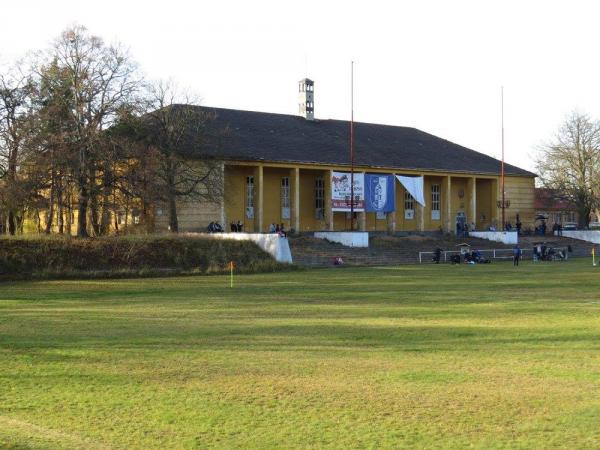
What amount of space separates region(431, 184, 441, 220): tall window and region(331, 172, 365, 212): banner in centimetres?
1143

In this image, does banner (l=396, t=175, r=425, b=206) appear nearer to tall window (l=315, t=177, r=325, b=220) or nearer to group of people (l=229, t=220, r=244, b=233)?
tall window (l=315, t=177, r=325, b=220)

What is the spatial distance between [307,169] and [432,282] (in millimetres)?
27292

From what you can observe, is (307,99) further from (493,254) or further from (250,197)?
(493,254)

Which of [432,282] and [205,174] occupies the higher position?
[205,174]

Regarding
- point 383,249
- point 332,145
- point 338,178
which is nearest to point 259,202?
point 338,178

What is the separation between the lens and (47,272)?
1348 inches

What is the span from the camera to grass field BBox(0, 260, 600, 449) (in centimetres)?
807

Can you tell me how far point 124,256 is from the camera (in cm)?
3638

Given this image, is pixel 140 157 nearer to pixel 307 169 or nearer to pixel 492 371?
pixel 307 169

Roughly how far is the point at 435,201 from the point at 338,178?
44.6 feet

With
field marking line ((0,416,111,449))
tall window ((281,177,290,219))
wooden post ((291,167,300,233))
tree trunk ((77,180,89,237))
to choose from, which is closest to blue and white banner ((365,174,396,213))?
wooden post ((291,167,300,233))

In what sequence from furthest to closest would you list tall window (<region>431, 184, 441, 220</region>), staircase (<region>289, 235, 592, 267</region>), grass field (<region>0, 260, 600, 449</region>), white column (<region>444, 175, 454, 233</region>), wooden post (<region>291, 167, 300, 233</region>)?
tall window (<region>431, 184, 441, 220</region>) < white column (<region>444, 175, 454, 233</region>) < wooden post (<region>291, 167, 300, 233</region>) < staircase (<region>289, 235, 592, 267</region>) < grass field (<region>0, 260, 600, 449</region>)

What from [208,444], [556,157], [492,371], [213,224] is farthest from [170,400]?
[556,157]

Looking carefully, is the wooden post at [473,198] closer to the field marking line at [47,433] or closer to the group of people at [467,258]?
the group of people at [467,258]
